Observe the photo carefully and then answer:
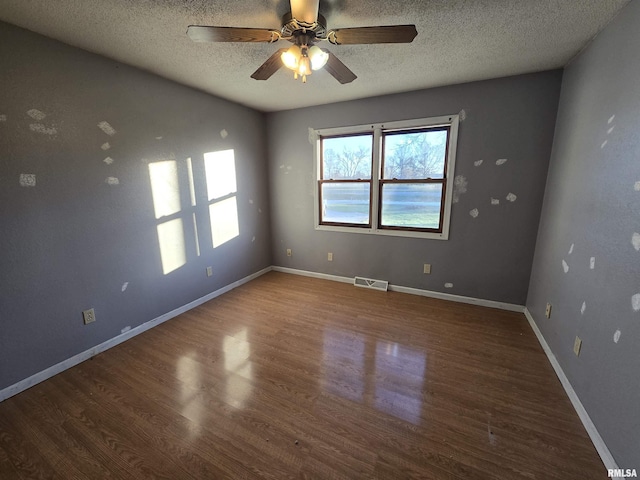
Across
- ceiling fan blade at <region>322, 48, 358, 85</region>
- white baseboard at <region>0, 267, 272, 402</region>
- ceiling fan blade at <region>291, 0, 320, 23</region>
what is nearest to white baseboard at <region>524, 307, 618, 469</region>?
ceiling fan blade at <region>322, 48, 358, 85</region>

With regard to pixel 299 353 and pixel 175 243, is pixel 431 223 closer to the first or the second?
pixel 299 353

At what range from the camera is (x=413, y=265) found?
3252 mm

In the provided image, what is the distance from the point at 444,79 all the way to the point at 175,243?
3.25 m

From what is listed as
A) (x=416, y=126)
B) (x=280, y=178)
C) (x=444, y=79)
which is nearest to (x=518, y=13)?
(x=444, y=79)

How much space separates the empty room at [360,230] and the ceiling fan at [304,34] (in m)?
0.01

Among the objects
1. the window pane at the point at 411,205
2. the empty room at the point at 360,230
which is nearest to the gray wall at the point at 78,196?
the empty room at the point at 360,230

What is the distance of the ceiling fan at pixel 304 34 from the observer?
1.35 meters

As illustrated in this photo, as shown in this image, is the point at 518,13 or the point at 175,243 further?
the point at 175,243

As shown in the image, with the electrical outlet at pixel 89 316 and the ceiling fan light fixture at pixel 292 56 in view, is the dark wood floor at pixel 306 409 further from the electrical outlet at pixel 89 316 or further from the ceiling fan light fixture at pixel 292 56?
the ceiling fan light fixture at pixel 292 56

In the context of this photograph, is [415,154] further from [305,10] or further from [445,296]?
[305,10]

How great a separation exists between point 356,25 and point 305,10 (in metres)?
0.59

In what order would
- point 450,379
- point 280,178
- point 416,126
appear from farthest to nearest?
point 280,178
point 416,126
point 450,379

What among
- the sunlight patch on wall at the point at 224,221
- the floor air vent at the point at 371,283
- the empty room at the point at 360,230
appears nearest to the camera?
the empty room at the point at 360,230

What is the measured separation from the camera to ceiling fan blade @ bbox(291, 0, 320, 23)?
1.30 metres
